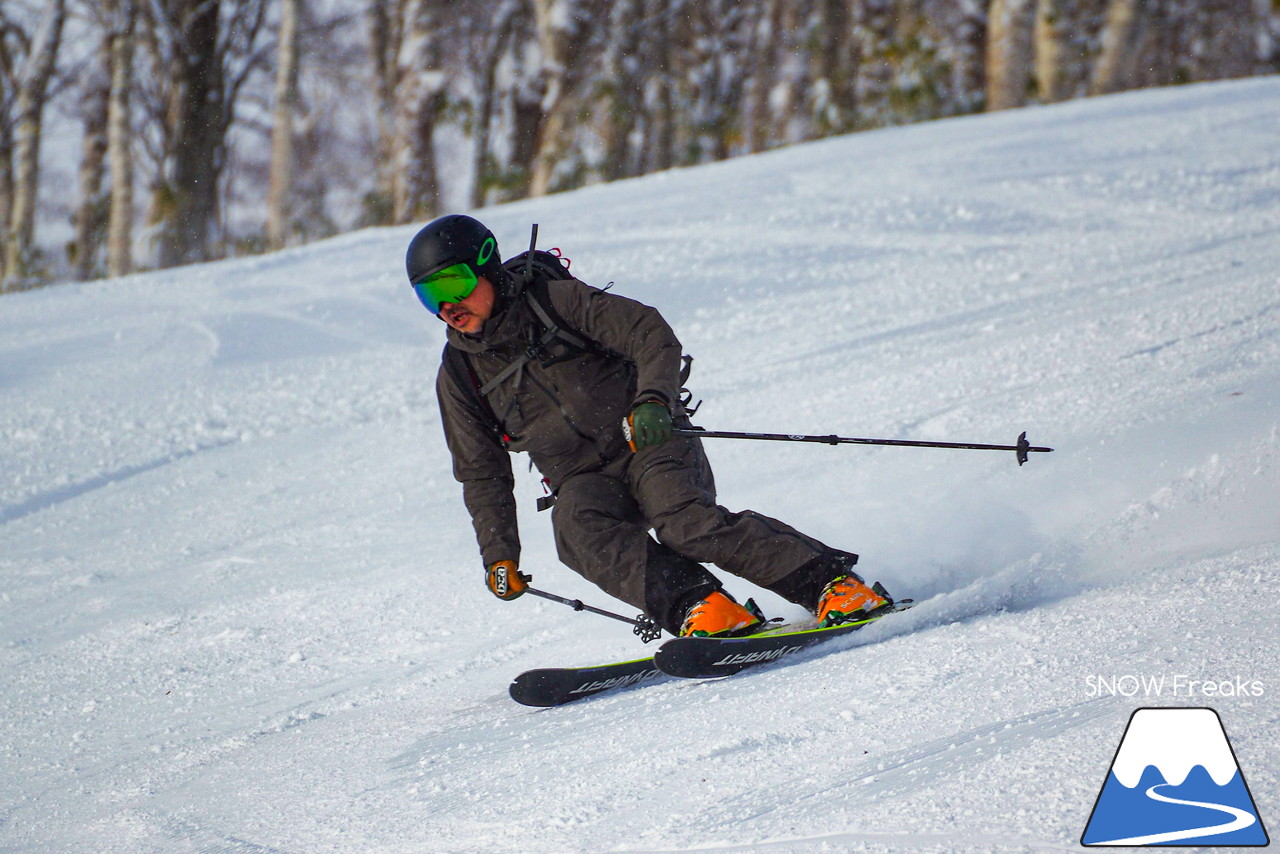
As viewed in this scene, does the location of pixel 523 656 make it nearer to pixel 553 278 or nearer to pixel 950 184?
pixel 553 278

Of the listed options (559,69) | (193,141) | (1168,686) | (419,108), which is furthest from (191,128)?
(1168,686)

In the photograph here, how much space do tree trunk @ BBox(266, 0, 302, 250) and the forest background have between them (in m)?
0.03

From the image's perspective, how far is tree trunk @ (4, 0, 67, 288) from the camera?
1747 cm

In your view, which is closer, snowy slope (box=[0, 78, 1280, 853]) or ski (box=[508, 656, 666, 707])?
snowy slope (box=[0, 78, 1280, 853])

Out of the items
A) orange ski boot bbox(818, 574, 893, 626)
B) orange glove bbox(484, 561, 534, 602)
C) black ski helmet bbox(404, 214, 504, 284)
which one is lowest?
orange ski boot bbox(818, 574, 893, 626)

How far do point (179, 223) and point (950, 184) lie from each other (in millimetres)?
10166

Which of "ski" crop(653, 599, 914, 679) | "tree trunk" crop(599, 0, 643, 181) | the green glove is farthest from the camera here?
"tree trunk" crop(599, 0, 643, 181)

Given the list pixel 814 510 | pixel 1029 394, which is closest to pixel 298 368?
pixel 814 510

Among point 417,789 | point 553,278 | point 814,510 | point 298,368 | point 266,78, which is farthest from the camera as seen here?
point 266,78

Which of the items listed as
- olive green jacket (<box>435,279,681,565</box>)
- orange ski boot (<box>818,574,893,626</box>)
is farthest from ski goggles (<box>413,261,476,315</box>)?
orange ski boot (<box>818,574,893,626</box>)

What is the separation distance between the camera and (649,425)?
3270mm

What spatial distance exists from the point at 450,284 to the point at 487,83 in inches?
819

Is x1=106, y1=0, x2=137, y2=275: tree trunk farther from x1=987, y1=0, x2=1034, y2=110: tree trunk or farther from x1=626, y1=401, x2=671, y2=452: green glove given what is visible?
x1=626, y1=401, x2=671, y2=452: green glove

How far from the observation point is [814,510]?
492cm
